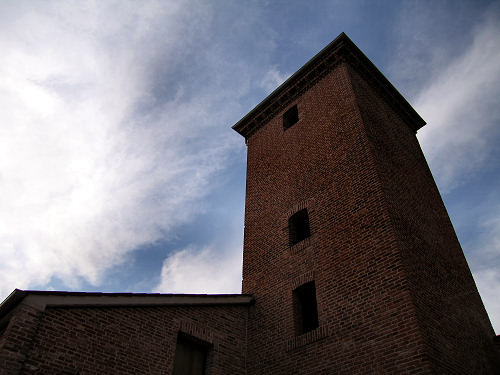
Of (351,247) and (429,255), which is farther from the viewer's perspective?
(429,255)

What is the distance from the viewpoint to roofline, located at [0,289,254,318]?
23.3 feet

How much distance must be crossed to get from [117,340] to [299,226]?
6281mm

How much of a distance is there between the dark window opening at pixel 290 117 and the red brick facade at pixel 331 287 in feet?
2.17

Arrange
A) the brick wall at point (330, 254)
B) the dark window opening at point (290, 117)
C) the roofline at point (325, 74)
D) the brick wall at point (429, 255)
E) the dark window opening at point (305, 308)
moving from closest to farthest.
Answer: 1. the brick wall at point (330, 254)
2. the brick wall at point (429, 255)
3. the dark window opening at point (305, 308)
4. the roofline at point (325, 74)
5. the dark window opening at point (290, 117)

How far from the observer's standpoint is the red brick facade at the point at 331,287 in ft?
24.3

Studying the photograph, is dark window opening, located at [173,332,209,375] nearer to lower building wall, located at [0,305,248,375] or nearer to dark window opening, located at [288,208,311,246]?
lower building wall, located at [0,305,248,375]

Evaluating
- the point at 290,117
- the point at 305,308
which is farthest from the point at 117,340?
the point at 290,117

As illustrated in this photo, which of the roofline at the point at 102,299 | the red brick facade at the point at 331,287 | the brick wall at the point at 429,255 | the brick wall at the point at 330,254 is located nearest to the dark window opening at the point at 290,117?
the brick wall at the point at 330,254

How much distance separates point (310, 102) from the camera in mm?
14859

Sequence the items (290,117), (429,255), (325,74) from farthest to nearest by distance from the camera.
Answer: (290,117), (325,74), (429,255)

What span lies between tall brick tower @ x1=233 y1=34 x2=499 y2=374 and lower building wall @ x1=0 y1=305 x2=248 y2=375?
3.42 feet

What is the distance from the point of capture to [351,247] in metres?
9.51

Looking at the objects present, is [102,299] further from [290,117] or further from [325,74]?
[325,74]

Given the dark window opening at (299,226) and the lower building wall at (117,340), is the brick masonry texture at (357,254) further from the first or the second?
the lower building wall at (117,340)
